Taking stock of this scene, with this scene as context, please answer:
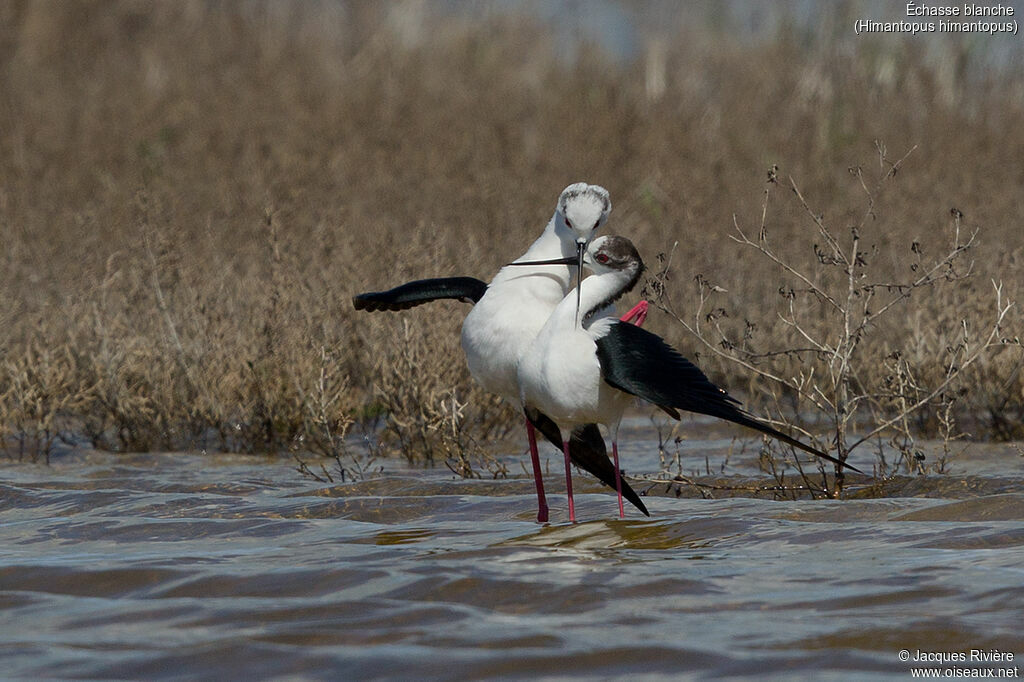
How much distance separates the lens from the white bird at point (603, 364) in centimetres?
424

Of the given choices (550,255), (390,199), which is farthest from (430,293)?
(390,199)

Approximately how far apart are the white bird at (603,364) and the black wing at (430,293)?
0.57 meters

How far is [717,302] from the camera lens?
9328mm

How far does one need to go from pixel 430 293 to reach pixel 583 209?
80cm

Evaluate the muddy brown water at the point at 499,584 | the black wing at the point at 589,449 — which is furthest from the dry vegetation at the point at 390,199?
the muddy brown water at the point at 499,584

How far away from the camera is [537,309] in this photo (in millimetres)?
4555

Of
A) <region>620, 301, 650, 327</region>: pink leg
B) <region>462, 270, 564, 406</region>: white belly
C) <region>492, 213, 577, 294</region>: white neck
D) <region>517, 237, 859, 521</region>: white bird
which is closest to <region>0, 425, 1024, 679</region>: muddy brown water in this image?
<region>517, 237, 859, 521</region>: white bird

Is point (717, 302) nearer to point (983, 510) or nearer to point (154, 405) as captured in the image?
point (154, 405)

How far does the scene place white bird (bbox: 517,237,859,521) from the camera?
424 cm

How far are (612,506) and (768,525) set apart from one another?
80 cm

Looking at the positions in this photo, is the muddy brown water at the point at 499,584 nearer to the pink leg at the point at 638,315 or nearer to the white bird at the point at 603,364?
the white bird at the point at 603,364

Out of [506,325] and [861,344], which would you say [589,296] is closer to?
[506,325]

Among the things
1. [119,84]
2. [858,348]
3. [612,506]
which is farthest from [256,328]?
[119,84]

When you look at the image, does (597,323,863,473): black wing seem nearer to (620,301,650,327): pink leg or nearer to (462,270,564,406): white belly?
(462,270,564,406): white belly
